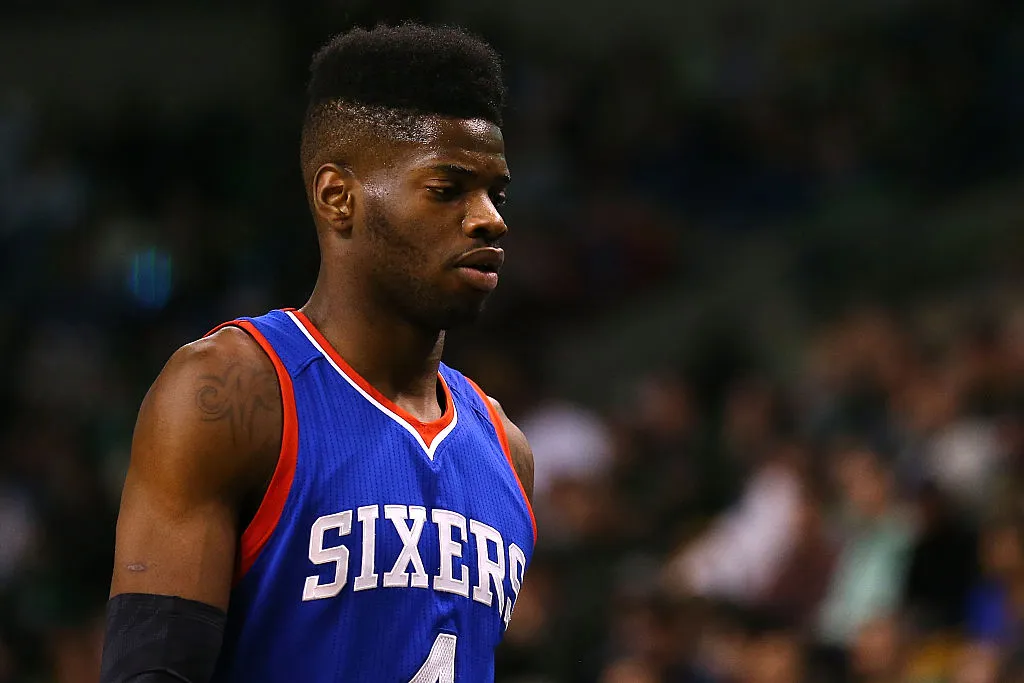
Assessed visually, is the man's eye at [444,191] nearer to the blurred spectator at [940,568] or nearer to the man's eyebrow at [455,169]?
the man's eyebrow at [455,169]

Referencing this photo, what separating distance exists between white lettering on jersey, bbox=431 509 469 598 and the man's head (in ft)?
1.10

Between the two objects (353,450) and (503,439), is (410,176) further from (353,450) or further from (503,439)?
(503,439)

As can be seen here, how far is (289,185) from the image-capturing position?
1088cm

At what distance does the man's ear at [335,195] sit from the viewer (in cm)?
255

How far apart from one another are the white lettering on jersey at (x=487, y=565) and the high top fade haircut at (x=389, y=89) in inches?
26.7

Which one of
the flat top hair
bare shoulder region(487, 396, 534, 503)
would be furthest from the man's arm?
bare shoulder region(487, 396, 534, 503)

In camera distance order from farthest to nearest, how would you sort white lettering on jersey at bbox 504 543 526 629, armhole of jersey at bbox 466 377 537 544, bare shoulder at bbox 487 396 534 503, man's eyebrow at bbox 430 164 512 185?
1. bare shoulder at bbox 487 396 534 503
2. armhole of jersey at bbox 466 377 537 544
3. white lettering on jersey at bbox 504 543 526 629
4. man's eyebrow at bbox 430 164 512 185

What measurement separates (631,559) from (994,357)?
2.19m

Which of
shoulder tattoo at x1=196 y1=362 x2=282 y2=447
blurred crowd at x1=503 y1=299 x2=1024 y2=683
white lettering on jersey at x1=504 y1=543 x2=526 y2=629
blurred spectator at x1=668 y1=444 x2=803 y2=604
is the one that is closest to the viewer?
shoulder tattoo at x1=196 y1=362 x2=282 y2=447

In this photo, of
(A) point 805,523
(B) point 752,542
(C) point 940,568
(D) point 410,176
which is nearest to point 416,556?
(D) point 410,176

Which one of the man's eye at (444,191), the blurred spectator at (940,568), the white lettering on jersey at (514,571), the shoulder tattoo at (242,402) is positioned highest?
the blurred spectator at (940,568)

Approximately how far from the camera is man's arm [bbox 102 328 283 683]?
2207mm

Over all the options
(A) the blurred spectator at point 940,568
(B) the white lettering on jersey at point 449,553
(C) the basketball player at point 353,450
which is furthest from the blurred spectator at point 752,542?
(B) the white lettering on jersey at point 449,553

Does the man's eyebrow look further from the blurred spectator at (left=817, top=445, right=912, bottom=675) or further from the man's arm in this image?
the blurred spectator at (left=817, top=445, right=912, bottom=675)
